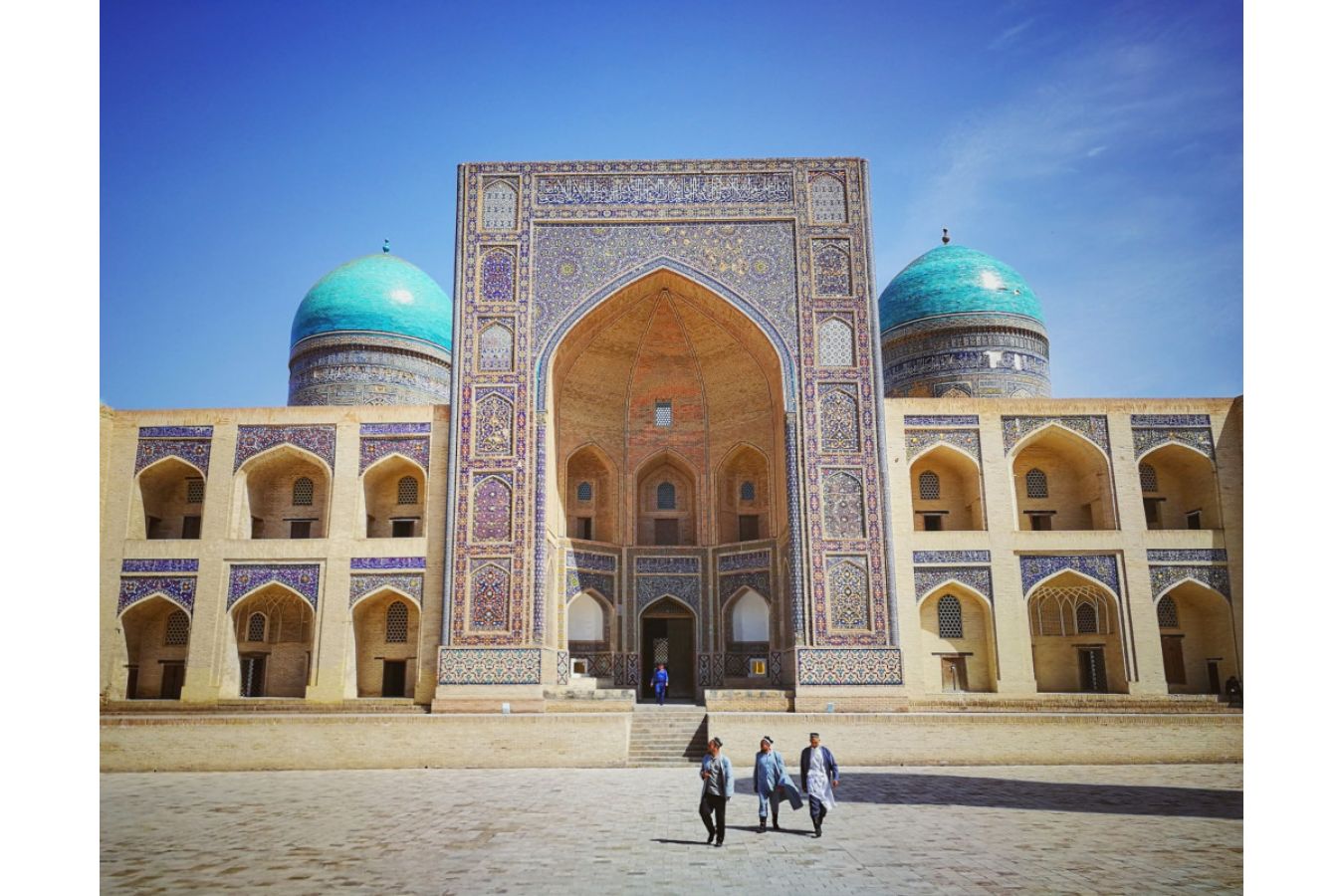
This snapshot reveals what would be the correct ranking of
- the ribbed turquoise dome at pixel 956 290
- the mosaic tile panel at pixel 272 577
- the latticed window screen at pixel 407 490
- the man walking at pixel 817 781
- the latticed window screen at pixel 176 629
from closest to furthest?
the man walking at pixel 817 781 < the mosaic tile panel at pixel 272 577 < the latticed window screen at pixel 176 629 < the latticed window screen at pixel 407 490 < the ribbed turquoise dome at pixel 956 290

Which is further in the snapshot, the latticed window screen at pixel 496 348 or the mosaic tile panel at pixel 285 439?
the mosaic tile panel at pixel 285 439

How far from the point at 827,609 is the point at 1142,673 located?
4386mm

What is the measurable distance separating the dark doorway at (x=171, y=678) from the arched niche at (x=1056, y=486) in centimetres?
1220

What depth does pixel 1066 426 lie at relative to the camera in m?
13.8

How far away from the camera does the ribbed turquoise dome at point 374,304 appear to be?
61.8 ft

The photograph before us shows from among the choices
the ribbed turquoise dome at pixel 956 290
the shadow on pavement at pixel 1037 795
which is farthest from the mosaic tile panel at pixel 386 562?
the ribbed turquoise dome at pixel 956 290

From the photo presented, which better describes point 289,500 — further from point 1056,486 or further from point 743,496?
point 1056,486

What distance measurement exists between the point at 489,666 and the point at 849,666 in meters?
4.45

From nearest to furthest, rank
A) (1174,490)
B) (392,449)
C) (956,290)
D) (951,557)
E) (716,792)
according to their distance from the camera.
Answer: (716,792)
(951,557)
(392,449)
(1174,490)
(956,290)

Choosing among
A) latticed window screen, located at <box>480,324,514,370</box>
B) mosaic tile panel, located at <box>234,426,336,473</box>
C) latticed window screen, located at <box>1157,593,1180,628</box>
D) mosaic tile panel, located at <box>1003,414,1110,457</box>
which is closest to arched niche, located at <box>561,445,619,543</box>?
latticed window screen, located at <box>480,324,514,370</box>

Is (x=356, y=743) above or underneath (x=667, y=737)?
above

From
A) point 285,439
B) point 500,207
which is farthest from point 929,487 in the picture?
point 285,439

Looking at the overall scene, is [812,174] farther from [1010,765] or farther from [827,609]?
[1010,765]

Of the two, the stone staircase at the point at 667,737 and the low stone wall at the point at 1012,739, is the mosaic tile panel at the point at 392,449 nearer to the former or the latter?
the stone staircase at the point at 667,737
